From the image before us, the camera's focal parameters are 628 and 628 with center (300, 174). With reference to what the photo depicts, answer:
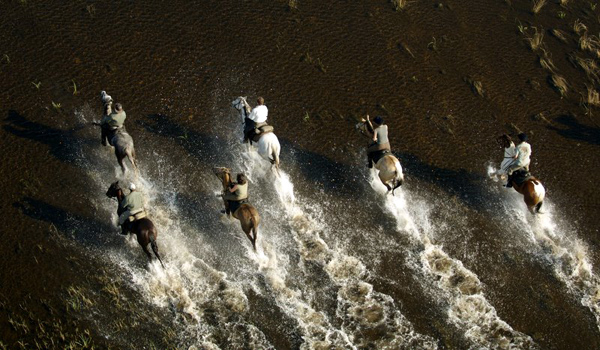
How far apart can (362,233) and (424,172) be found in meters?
2.78

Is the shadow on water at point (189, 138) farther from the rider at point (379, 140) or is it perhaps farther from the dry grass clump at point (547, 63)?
the dry grass clump at point (547, 63)

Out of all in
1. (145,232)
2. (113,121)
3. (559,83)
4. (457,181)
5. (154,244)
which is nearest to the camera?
(145,232)

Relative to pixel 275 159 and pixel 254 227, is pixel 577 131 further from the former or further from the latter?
pixel 254 227

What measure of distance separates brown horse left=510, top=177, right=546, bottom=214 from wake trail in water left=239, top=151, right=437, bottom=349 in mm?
4222

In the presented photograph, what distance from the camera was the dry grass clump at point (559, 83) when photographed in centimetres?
1894

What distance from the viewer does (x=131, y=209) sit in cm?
1318

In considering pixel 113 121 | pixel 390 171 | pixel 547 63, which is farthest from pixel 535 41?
pixel 113 121

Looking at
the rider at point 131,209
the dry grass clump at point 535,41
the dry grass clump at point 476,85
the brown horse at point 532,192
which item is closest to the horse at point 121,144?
the rider at point 131,209

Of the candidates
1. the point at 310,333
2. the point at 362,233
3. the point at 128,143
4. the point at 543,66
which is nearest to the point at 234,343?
the point at 310,333

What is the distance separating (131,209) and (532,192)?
9.07 meters

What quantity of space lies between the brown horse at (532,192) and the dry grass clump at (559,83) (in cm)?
537

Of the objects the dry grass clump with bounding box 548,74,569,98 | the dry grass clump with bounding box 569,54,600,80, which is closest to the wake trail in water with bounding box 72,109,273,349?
the dry grass clump with bounding box 548,74,569,98

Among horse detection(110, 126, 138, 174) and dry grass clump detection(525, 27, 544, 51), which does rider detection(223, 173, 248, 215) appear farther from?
dry grass clump detection(525, 27, 544, 51)

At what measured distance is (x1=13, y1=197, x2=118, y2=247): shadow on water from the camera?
543 inches
